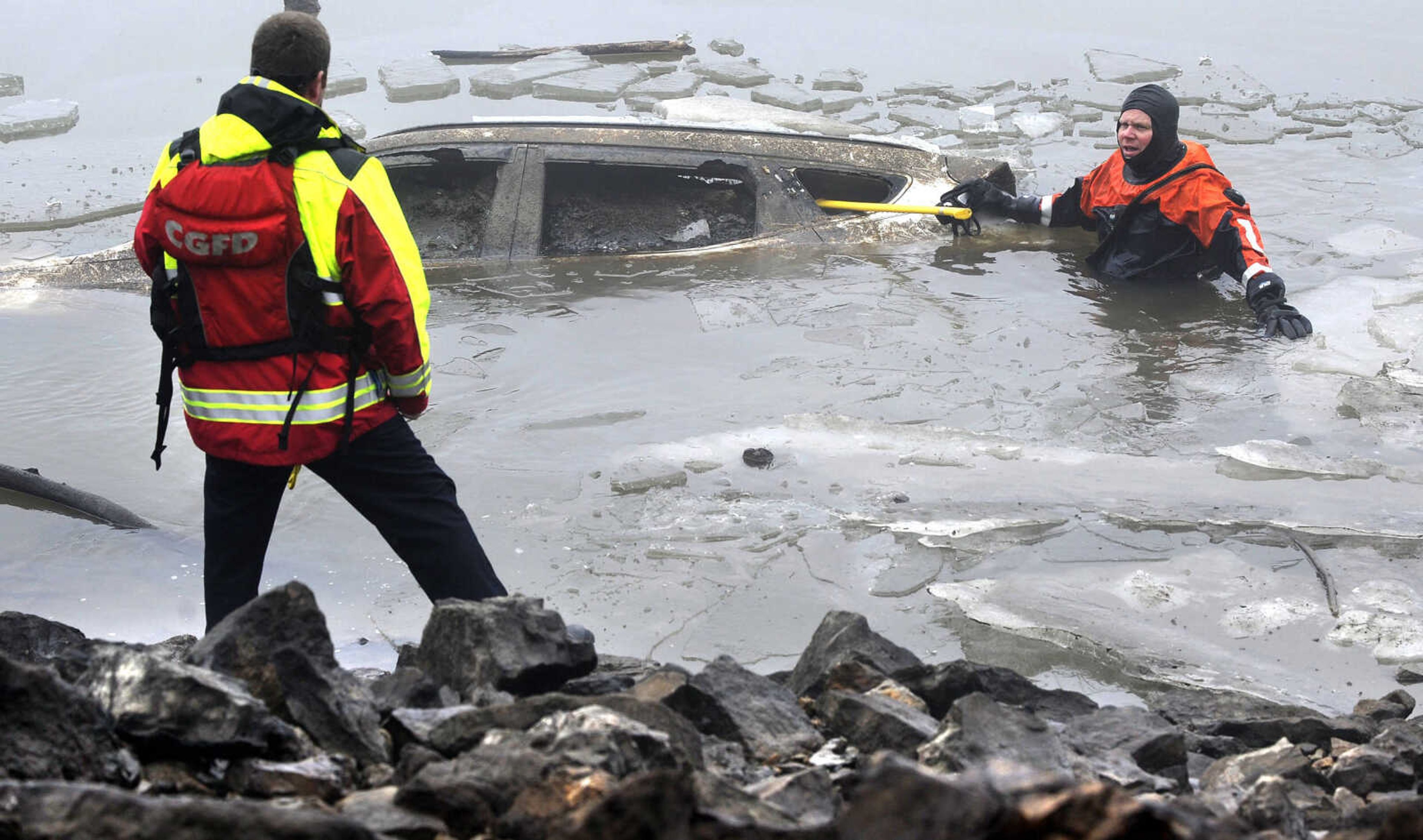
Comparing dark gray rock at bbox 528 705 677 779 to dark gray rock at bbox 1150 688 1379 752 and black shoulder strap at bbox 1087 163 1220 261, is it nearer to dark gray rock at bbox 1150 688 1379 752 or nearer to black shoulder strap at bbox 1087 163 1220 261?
dark gray rock at bbox 1150 688 1379 752

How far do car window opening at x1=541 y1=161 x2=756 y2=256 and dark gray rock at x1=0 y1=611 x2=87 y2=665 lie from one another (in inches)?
192

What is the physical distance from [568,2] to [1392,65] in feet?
32.7

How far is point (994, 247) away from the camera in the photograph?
8.00 m

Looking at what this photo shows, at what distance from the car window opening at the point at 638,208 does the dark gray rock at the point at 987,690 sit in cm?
502

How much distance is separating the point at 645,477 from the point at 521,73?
28.3ft

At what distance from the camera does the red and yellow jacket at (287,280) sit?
119 inches

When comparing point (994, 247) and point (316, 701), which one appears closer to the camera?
point (316, 701)

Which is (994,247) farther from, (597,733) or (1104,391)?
(597,733)

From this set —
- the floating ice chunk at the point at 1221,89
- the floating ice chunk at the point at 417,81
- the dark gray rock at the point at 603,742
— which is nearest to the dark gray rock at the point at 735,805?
the dark gray rock at the point at 603,742

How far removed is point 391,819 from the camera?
215 centimetres

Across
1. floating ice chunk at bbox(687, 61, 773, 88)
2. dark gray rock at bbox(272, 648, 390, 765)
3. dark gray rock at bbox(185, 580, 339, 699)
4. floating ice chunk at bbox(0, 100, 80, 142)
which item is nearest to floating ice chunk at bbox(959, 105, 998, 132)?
floating ice chunk at bbox(687, 61, 773, 88)

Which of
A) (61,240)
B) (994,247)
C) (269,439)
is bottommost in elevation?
(61,240)

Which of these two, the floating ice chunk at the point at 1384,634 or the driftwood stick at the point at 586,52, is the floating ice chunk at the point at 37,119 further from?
the floating ice chunk at the point at 1384,634

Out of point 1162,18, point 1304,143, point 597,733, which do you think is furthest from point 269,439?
point 1162,18
